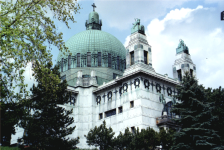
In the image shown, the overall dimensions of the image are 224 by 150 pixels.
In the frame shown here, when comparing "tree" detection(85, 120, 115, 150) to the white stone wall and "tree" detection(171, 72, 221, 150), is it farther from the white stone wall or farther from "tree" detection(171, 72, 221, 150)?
"tree" detection(171, 72, 221, 150)

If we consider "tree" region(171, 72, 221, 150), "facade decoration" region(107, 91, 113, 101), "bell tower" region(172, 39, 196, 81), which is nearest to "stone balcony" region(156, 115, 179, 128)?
"tree" region(171, 72, 221, 150)

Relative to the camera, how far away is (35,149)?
3033 cm

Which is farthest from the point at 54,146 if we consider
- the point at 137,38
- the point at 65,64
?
the point at 65,64

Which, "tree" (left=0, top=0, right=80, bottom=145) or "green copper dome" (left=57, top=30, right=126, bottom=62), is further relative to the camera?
"green copper dome" (left=57, top=30, right=126, bottom=62)

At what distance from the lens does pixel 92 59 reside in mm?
56312

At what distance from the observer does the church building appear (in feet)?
142

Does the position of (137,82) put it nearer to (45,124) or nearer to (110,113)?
(110,113)

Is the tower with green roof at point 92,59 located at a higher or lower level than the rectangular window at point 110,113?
higher

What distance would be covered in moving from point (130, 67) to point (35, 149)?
68.5 feet

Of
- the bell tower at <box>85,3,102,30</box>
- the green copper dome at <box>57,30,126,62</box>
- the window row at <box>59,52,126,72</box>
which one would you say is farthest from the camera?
the bell tower at <box>85,3,102,30</box>

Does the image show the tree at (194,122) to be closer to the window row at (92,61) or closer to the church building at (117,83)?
the church building at (117,83)

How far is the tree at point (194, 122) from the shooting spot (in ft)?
96.3

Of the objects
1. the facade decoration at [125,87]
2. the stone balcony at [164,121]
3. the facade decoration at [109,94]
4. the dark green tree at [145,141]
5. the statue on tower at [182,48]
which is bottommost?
the dark green tree at [145,141]

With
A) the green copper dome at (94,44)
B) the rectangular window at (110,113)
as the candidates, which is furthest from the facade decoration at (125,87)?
the green copper dome at (94,44)
